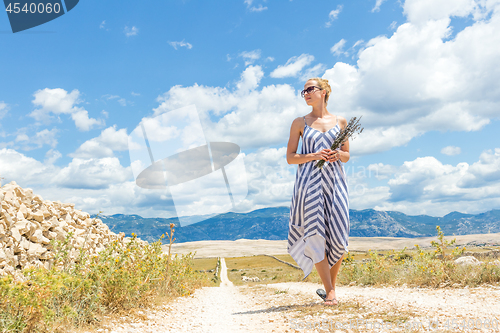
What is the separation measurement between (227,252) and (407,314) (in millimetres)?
86069

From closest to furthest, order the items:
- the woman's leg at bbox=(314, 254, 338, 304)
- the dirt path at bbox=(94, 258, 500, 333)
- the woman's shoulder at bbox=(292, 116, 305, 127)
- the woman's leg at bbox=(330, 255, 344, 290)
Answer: the dirt path at bbox=(94, 258, 500, 333) < the woman's leg at bbox=(314, 254, 338, 304) < the woman's leg at bbox=(330, 255, 344, 290) < the woman's shoulder at bbox=(292, 116, 305, 127)

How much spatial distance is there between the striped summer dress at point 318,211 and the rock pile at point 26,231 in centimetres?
313

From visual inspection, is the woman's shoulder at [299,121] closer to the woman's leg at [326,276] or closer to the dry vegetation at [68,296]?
the woman's leg at [326,276]

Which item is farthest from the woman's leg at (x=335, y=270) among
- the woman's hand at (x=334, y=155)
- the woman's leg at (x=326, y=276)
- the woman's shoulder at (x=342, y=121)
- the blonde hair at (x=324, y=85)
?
the blonde hair at (x=324, y=85)

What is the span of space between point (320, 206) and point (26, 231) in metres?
5.09

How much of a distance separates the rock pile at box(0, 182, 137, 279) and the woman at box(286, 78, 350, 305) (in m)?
3.15

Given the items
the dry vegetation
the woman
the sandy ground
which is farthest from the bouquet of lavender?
the sandy ground

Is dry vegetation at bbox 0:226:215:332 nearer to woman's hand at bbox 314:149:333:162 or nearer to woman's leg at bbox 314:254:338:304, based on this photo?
woman's leg at bbox 314:254:338:304

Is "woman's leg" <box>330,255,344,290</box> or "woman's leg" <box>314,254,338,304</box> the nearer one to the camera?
"woman's leg" <box>314,254,338,304</box>

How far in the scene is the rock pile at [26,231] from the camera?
4.90m

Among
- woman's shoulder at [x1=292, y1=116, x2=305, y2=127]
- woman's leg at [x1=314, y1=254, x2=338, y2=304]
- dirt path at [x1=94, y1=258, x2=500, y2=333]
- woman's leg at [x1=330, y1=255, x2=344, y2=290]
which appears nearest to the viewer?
dirt path at [x1=94, y1=258, x2=500, y2=333]

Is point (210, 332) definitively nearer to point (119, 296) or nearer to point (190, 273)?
point (119, 296)

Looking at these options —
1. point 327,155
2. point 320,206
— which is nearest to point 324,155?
point 327,155

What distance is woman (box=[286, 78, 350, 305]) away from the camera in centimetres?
436
